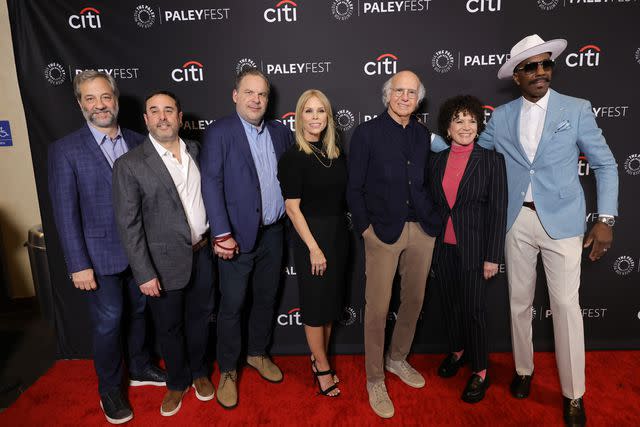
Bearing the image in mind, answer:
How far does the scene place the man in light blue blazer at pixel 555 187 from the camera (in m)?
2.16

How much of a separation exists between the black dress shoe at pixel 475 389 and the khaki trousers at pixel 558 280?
416 mm

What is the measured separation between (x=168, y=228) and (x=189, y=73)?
113cm

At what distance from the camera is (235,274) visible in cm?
244

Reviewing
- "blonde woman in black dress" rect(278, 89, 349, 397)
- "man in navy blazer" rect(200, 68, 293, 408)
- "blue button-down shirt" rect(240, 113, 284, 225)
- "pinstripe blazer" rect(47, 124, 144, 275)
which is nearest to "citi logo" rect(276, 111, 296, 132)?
"man in navy blazer" rect(200, 68, 293, 408)

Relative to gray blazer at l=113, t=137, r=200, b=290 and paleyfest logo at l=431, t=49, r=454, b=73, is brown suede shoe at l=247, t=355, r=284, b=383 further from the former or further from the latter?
paleyfest logo at l=431, t=49, r=454, b=73

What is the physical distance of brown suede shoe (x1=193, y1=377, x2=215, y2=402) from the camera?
252 cm

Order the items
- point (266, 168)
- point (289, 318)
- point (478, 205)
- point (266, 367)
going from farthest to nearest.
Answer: point (289, 318), point (266, 367), point (266, 168), point (478, 205)

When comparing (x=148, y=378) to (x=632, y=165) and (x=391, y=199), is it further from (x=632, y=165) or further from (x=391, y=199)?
(x=632, y=165)

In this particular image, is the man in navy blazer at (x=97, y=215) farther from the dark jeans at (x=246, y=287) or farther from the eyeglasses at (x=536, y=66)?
the eyeglasses at (x=536, y=66)

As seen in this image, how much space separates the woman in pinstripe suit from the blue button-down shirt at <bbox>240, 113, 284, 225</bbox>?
35.1 inches

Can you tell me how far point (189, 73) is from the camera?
2.70 metres

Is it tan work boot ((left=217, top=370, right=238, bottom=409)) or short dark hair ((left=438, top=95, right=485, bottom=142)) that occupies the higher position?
short dark hair ((left=438, top=95, right=485, bottom=142))

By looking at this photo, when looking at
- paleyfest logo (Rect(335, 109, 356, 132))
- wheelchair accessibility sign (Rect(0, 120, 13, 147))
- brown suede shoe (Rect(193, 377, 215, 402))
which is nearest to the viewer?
brown suede shoe (Rect(193, 377, 215, 402))

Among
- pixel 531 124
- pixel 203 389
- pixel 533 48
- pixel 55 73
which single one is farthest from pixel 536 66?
pixel 55 73
